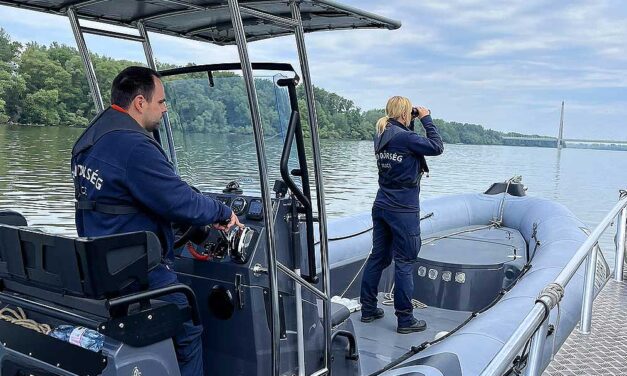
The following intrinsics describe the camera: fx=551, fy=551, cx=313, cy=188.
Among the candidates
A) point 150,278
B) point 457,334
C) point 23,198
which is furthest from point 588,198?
point 150,278

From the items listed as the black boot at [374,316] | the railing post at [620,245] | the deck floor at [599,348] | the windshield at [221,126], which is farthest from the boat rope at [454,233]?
the windshield at [221,126]

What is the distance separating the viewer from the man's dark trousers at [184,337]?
1.88 m

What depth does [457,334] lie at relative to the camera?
8.98 feet

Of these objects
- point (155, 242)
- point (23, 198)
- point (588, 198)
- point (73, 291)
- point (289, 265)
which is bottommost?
point (588, 198)

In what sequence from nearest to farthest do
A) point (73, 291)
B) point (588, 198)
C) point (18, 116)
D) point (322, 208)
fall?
point (73, 291)
point (322, 208)
point (18, 116)
point (588, 198)

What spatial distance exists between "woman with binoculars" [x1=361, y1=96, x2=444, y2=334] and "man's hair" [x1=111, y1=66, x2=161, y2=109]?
6.32 feet

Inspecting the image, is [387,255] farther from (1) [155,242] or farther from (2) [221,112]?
(1) [155,242]

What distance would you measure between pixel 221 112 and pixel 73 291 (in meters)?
1.26

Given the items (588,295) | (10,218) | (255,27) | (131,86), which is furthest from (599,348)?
(10,218)

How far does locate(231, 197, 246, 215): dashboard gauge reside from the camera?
2.43m

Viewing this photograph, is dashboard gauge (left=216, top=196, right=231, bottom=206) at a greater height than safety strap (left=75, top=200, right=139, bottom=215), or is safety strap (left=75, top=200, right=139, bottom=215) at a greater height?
safety strap (left=75, top=200, right=139, bottom=215)

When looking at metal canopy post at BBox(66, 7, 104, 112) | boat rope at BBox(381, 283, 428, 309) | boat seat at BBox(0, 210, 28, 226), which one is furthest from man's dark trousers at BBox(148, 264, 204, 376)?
boat rope at BBox(381, 283, 428, 309)

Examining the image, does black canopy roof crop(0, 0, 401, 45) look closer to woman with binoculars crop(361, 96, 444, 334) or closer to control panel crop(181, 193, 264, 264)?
control panel crop(181, 193, 264, 264)

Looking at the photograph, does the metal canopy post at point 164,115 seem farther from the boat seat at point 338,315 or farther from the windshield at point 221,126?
the boat seat at point 338,315
